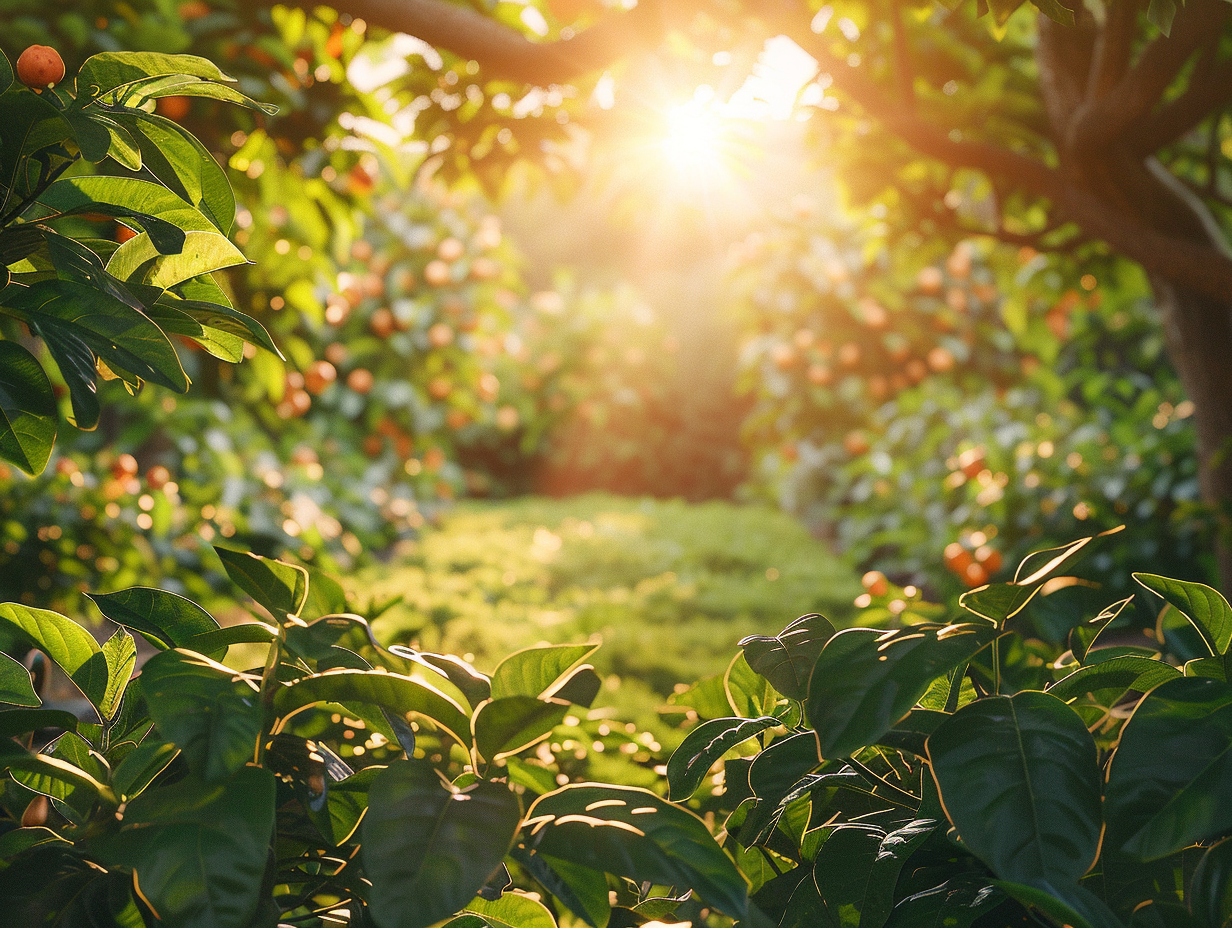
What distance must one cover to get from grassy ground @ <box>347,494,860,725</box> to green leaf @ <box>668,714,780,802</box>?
66 centimetres

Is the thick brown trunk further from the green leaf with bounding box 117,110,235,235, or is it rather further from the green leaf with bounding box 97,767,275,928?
the green leaf with bounding box 97,767,275,928

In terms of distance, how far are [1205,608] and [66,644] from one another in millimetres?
888

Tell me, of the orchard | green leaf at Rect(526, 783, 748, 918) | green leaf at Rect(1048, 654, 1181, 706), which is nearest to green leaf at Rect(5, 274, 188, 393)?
the orchard

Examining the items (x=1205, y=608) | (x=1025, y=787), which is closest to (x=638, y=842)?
(x=1025, y=787)

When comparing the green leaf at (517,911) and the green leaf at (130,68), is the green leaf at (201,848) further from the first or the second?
the green leaf at (130,68)

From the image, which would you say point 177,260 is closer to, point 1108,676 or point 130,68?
point 130,68

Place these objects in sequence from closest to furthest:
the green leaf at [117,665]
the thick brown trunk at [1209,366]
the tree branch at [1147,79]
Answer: the green leaf at [117,665], the tree branch at [1147,79], the thick brown trunk at [1209,366]

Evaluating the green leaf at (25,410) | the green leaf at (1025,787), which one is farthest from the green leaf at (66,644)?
the green leaf at (1025,787)

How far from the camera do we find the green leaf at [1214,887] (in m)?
0.48

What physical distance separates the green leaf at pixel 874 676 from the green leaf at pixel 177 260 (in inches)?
20.9

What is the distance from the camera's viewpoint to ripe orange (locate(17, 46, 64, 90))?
602 mm

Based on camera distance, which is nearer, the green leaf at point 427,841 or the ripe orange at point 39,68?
the green leaf at point 427,841

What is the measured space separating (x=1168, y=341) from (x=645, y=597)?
248 centimetres

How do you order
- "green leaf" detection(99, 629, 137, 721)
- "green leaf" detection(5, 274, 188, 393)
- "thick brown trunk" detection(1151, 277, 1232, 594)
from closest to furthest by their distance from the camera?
"green leaf" detection(5, 274, 188, 393), "green leaf" detection(99, 629, 137, 721), "thick brown trunk" detection(1151, 277, 1232, 594)
